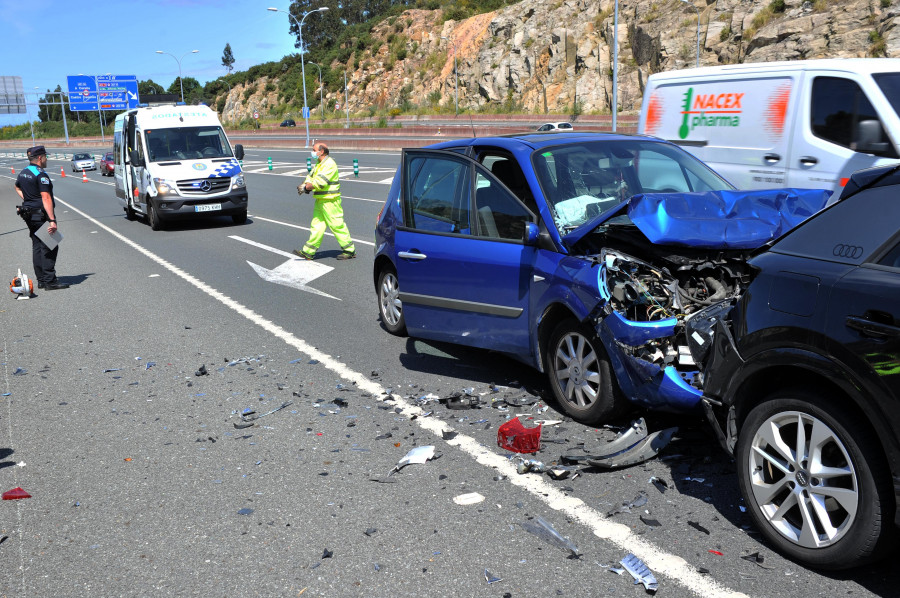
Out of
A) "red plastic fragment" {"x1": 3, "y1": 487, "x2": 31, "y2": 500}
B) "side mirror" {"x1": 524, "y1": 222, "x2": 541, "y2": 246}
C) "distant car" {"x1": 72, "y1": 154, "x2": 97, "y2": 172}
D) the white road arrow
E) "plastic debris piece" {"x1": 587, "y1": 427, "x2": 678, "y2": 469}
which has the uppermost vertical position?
"distant car" {"x1": 72, "y1": 154, "x2": 97, "y2": 172}

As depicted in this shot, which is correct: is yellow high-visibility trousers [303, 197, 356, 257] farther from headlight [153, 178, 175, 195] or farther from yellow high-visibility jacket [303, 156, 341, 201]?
headlight [153, 178, 175, 195]

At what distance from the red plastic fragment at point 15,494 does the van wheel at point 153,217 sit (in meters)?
13.4

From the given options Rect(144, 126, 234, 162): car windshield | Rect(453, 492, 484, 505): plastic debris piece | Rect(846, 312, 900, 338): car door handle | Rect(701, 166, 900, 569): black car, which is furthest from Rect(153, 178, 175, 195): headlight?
Rect(846, 312, 900, 338): car door handle

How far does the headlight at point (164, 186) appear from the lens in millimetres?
16969

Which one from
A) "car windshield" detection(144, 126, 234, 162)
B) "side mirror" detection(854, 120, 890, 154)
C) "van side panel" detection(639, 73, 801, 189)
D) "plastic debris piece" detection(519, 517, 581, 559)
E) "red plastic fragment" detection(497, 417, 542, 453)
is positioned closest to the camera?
"plastic debris piece" detection(519, 517, 581, 559)

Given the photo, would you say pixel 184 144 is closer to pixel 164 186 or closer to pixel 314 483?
pixel 164 186

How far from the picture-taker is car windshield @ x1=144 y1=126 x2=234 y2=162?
→ 1764 cm

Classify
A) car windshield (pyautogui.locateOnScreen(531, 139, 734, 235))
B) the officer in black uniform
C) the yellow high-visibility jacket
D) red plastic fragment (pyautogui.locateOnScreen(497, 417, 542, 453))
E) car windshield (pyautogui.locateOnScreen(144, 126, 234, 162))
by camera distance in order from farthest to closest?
car windshield (pyautogui.locateOnScreen(144, 126, 234, 162))
the yellow high-visibility jacket
the officer in black uniform
car windshield (pyautogui.locateOnScreen(531, 139, 734, 235))
red plastic fragment (pyautogui.locateOnScreen(497, 417, 542, 453))

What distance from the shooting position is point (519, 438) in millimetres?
4734

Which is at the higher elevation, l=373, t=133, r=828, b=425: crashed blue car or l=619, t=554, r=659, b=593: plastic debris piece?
l=373, t=133, r=828, b=425: crashed blue car

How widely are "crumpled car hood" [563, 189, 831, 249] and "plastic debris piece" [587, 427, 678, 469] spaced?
112 centimetres

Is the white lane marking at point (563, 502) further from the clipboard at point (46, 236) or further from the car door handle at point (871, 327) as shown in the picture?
the clipboard at point (46, 236)

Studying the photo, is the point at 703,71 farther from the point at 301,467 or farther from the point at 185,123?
the point at 185,123

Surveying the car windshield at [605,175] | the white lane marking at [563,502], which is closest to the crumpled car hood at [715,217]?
the car windshield at [605,175]
